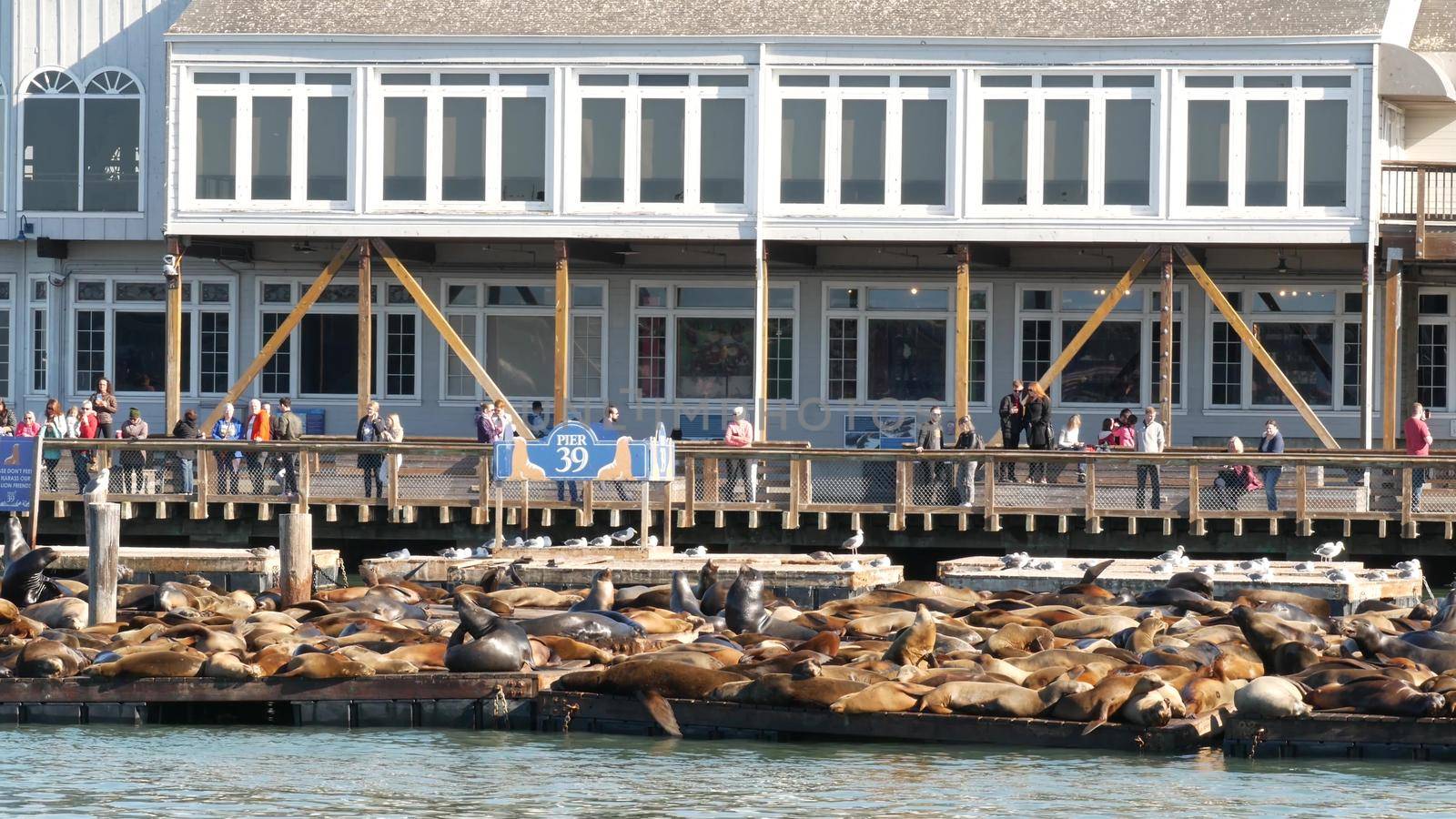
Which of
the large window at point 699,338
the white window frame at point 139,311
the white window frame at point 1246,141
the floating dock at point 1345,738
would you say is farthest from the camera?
the white window frame at point 139,311

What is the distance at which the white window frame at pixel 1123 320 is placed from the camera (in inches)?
1321

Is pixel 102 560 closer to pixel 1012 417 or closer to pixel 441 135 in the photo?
pixel 1012 417

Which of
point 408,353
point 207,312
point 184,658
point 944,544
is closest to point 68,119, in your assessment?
point 207,312

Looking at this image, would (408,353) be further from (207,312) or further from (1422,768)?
(1422,768)

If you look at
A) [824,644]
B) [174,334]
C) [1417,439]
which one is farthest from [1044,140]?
[824,644]

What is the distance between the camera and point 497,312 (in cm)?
3469

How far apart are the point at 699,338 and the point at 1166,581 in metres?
12.4

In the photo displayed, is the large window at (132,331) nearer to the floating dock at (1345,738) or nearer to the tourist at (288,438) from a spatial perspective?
the tourist at (288,438)

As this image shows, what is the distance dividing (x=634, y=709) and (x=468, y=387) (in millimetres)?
18241

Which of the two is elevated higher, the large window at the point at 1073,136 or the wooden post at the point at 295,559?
the large window at the point at 1073,136

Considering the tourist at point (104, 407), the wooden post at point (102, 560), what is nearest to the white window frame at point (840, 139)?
the tourist at point (104, 407)

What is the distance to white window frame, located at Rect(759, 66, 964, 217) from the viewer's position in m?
31.6

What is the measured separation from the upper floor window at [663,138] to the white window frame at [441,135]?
479 mm

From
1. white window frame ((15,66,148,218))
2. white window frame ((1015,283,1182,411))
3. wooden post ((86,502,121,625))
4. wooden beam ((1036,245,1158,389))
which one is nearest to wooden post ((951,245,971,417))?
wooden beam ((1036,245,1158,389))
